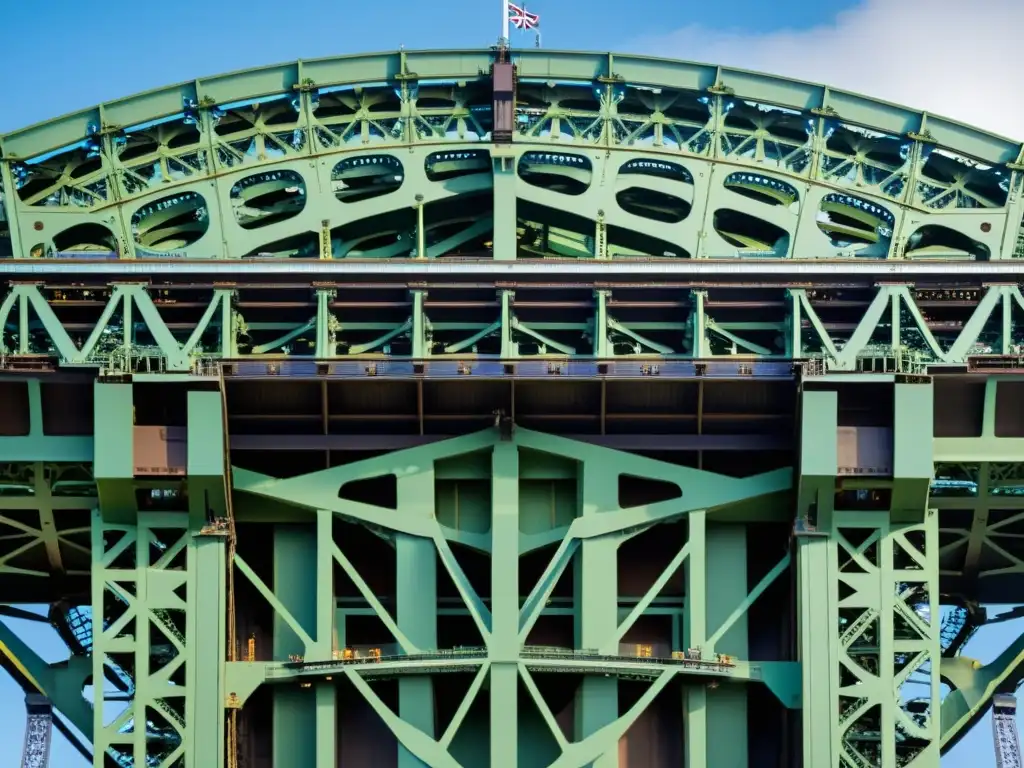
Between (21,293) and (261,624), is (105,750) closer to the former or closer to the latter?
(261,624)

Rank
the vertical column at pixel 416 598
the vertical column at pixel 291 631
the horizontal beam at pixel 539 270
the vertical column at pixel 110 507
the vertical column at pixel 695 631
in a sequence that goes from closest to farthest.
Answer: the vertical column at pixel 110 507
the vertical column at pixel 695 631
the vertical column at pixel 416 598
the horizontal beam at pixel 539 270
the vertical column at pixel 291 631

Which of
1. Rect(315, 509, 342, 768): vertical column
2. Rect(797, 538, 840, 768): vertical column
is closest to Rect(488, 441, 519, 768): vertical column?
Rect(315, 509, 342, 768): vertical column

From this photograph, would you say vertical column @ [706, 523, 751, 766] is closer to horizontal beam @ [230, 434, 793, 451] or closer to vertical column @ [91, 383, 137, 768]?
horizontal beam @ [230, 434, 793, 451]

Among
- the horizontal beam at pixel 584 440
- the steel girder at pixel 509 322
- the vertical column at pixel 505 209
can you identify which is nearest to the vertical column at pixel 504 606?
the horizontal beam at pixel 584 440

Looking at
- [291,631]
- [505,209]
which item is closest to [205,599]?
[291,631]

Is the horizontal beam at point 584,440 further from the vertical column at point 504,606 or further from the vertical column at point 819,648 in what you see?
the vertical column at point 819,648

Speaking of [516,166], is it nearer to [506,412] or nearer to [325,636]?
[506,412]

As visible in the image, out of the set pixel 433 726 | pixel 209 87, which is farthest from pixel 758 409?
pixel 209 87

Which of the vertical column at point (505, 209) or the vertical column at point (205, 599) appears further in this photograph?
the vertical column at point (505, 209)
